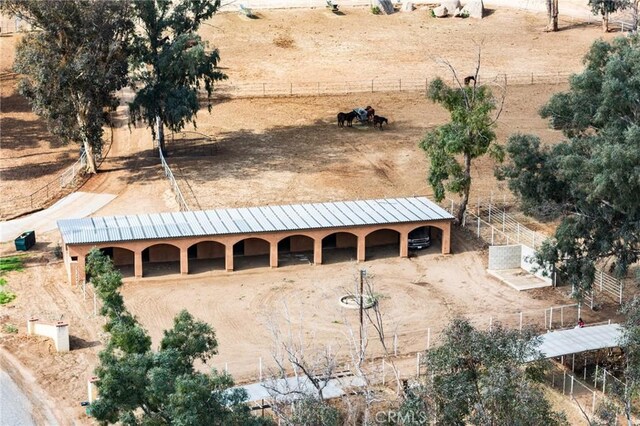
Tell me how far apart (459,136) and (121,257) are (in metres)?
20.0

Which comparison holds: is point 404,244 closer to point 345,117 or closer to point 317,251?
point 317,251

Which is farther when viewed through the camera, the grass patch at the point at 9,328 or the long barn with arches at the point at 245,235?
the long barn with arches at the point at 245,235

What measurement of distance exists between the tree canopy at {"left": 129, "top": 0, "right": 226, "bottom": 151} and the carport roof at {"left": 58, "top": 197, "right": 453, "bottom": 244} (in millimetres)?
14095

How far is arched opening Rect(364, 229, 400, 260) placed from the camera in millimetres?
58094

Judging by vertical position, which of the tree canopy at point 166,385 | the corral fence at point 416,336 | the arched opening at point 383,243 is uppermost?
the tree canopy at point 166,385

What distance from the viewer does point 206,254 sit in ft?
186

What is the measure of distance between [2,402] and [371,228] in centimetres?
2288

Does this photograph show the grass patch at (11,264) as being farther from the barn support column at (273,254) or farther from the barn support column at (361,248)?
the barn support column at (361,248)

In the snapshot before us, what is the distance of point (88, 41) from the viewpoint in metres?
65.4

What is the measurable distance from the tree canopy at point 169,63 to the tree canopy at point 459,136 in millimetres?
18412

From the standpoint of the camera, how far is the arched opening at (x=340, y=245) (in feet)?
189

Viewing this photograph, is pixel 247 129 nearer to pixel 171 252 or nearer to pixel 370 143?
pixel 370 143

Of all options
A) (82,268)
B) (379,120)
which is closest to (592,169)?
(82,268)

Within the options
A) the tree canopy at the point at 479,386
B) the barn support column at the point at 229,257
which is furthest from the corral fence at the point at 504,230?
the tree canopy at the point at 479,386
